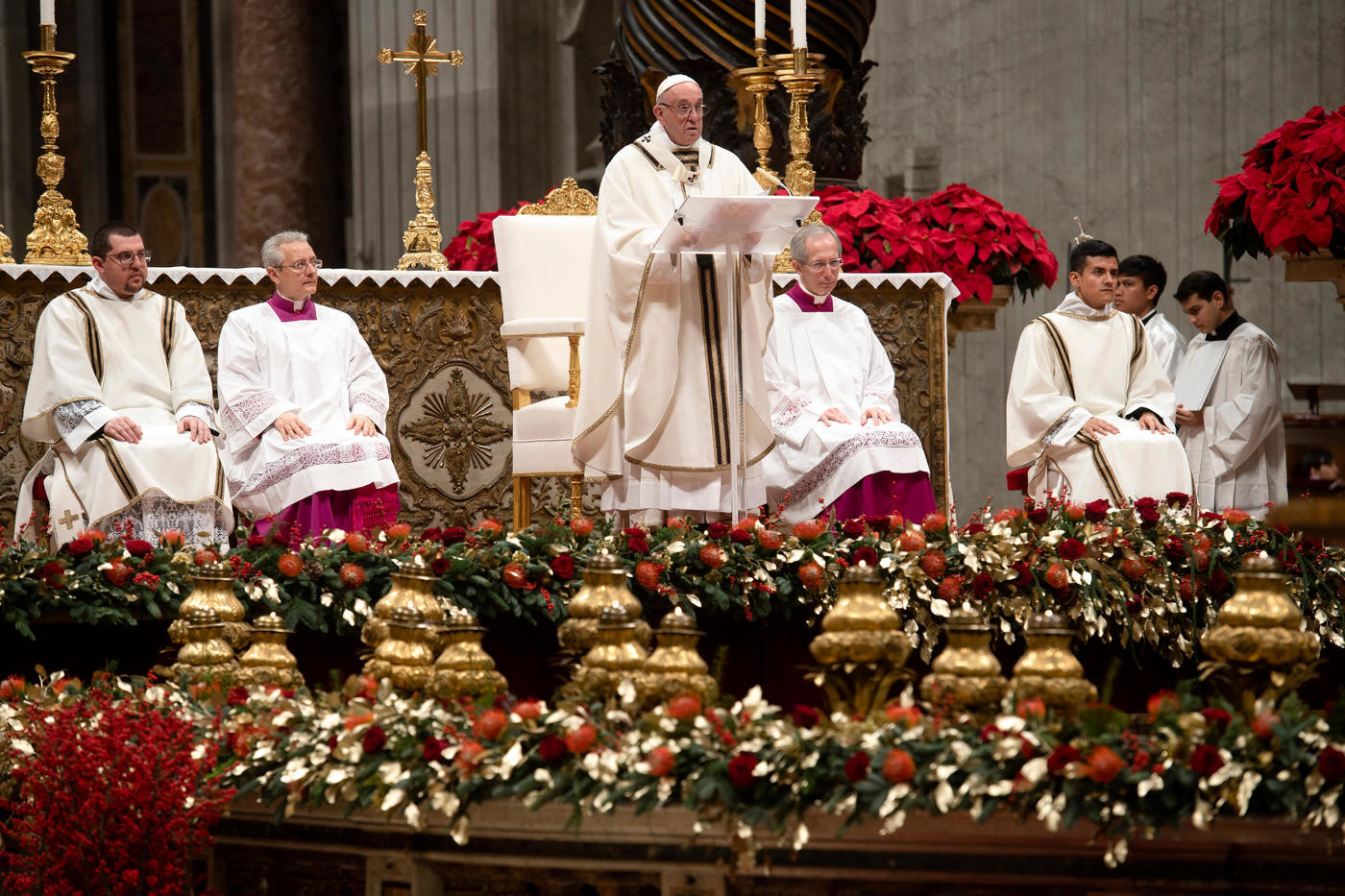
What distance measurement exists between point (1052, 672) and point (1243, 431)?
5259 mm

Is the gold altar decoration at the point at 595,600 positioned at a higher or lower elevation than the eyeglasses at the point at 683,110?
lower

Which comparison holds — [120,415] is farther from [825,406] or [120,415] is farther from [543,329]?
[825,406]

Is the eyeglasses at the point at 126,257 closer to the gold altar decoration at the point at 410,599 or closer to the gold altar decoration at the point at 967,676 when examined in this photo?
the gold altar decoration at the point at 410,599

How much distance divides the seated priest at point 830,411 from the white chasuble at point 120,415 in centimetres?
194

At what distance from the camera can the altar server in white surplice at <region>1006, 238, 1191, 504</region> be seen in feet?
22.9

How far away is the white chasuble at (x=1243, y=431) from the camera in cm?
791

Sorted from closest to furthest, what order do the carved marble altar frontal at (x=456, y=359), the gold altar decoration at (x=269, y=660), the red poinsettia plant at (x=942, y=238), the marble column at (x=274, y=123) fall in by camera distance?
the gold altar decoration at (x=269, y=660) < the carved marble altar frontal at (x=456, y=359) < the red poinsettia plant at (x=942, y=238) < the marble column at (x=274, y=123)

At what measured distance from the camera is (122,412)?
661 cm

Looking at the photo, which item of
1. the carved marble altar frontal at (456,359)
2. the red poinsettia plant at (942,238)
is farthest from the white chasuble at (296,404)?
the red poinsettia plant at (942,238)

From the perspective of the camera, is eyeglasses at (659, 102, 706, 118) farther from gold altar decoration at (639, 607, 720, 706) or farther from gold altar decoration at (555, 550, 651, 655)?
gold altar decoration at (639, 607, 720, 706)

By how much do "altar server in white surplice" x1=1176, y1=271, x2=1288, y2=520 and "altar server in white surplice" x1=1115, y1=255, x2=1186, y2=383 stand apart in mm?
150

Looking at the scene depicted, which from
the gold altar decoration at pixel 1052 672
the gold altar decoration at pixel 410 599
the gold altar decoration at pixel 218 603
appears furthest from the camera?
the gold altar decoration at pixel 218 603

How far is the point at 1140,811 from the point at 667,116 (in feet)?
12.7

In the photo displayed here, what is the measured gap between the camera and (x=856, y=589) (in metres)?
3.18
